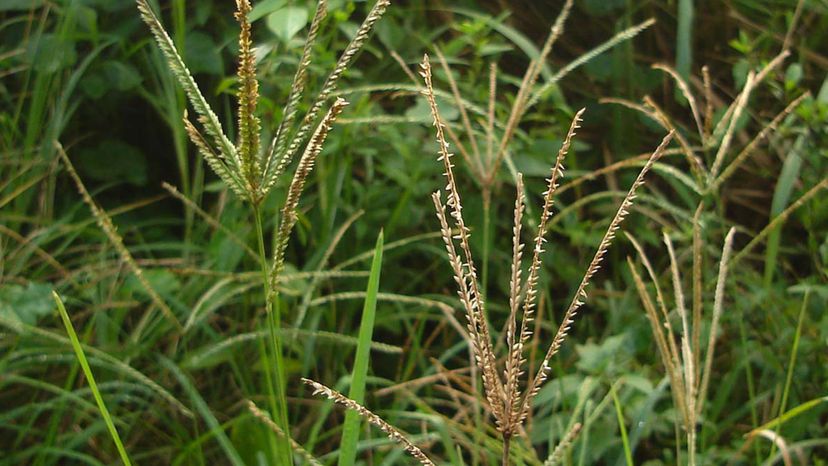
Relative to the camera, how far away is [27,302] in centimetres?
152

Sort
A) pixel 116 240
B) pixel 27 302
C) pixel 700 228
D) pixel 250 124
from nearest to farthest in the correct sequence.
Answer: pixel 250 124
pixel 116 240
pixel 27 302
pixel 700 228

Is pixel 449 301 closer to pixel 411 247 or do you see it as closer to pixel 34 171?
pixel 411 247

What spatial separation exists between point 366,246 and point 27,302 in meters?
0.59

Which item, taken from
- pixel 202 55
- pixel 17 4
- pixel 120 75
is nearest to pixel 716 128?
pixel 202 55

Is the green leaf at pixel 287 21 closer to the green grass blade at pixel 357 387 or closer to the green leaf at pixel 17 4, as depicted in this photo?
the green leaf at pixel 17 4

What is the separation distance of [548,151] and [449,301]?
12.5 inches

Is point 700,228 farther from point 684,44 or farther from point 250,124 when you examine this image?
point 250,124

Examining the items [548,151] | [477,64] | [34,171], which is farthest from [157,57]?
[548,151]

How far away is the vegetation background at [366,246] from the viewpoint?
1.57 m

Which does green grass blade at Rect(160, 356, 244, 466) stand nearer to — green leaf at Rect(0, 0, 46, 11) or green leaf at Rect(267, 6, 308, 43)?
green leaf at Rect(267, 6, 308, 43)

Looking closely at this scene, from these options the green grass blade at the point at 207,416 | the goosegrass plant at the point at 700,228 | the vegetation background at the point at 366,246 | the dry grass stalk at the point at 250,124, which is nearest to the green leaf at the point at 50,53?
the vegetation background at the point at 366,246

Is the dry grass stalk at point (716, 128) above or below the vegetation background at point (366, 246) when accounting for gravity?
above

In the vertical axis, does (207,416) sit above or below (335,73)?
below

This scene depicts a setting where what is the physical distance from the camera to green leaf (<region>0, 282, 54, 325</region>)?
1.50 meters
